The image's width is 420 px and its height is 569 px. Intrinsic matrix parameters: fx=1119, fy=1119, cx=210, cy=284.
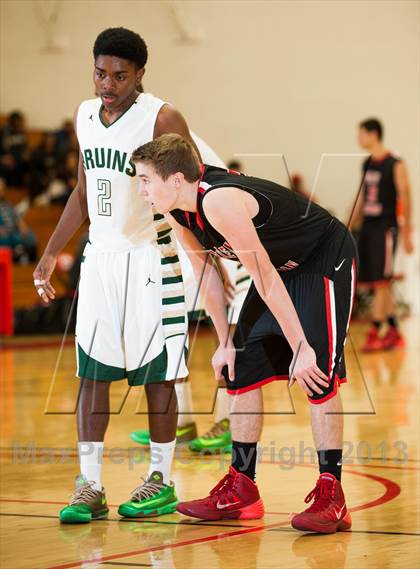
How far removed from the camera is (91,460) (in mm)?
4152

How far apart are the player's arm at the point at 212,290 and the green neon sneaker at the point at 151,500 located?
0.51m

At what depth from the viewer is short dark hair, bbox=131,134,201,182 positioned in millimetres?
3635

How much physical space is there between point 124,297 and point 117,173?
1.51 ft

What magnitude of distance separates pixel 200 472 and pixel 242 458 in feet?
3.00

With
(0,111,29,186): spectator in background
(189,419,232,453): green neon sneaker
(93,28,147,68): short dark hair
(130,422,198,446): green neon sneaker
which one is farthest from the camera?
(0,111,29,186): spectator in background

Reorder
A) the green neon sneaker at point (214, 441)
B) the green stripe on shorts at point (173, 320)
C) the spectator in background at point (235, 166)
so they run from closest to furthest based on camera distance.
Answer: the green stripe on shorts at point (173, 320)
the green neon sneaker at point (214, 441)
the spectator in background at point (235, 166)

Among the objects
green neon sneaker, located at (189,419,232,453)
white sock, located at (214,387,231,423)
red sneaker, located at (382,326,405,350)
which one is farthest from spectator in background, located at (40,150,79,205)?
green neon sneaker, located at (189,419,232,453)

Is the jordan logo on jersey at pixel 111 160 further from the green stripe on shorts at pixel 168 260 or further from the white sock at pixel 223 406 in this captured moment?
the white sock at pixel 223 406

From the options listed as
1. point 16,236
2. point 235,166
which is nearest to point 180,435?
point 235,166

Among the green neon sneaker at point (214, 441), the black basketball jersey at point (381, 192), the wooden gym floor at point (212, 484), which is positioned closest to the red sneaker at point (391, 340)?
the black basketball jersey at point (381, 192)

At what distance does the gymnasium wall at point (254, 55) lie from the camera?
13.3 feet

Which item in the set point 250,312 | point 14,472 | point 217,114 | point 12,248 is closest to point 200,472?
point 14,472

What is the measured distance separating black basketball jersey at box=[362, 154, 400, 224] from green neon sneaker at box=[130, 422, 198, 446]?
5.06 m
